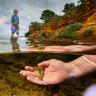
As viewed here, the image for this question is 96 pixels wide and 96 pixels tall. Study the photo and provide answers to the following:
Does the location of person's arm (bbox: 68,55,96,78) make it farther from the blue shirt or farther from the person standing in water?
the blue shirt

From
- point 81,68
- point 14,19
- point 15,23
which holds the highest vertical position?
point 14,19

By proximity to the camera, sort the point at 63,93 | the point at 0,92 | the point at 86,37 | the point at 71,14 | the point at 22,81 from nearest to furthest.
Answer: the point at 0,92 → the point at 63,93 → the point at 22,81 → the point at 86,37 → the point at 71,14

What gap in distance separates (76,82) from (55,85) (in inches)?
37.3

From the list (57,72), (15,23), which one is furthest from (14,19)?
(57,72)

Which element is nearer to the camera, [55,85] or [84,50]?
[55,85]

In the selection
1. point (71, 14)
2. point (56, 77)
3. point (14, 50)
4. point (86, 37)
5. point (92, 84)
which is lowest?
point (92, 84)

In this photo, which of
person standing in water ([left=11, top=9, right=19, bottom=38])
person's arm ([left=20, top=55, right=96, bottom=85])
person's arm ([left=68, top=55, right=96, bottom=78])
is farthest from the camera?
person standing in water ([left=11, top=9, right=19, bottom=38])

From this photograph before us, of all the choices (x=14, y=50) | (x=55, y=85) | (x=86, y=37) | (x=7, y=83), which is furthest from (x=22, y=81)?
(x=86, y=37)

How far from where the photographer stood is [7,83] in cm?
238

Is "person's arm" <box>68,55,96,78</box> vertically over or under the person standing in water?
under

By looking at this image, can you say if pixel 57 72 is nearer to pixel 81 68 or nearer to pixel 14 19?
pixel 81 68

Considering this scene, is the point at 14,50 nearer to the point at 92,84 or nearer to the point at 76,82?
the point at 76,82

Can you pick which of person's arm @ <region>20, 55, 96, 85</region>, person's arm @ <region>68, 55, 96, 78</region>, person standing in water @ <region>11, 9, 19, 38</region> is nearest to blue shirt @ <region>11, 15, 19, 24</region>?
person standing in water @ <region>11, 9, 19, 38</region>

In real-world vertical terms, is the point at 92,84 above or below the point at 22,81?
below
